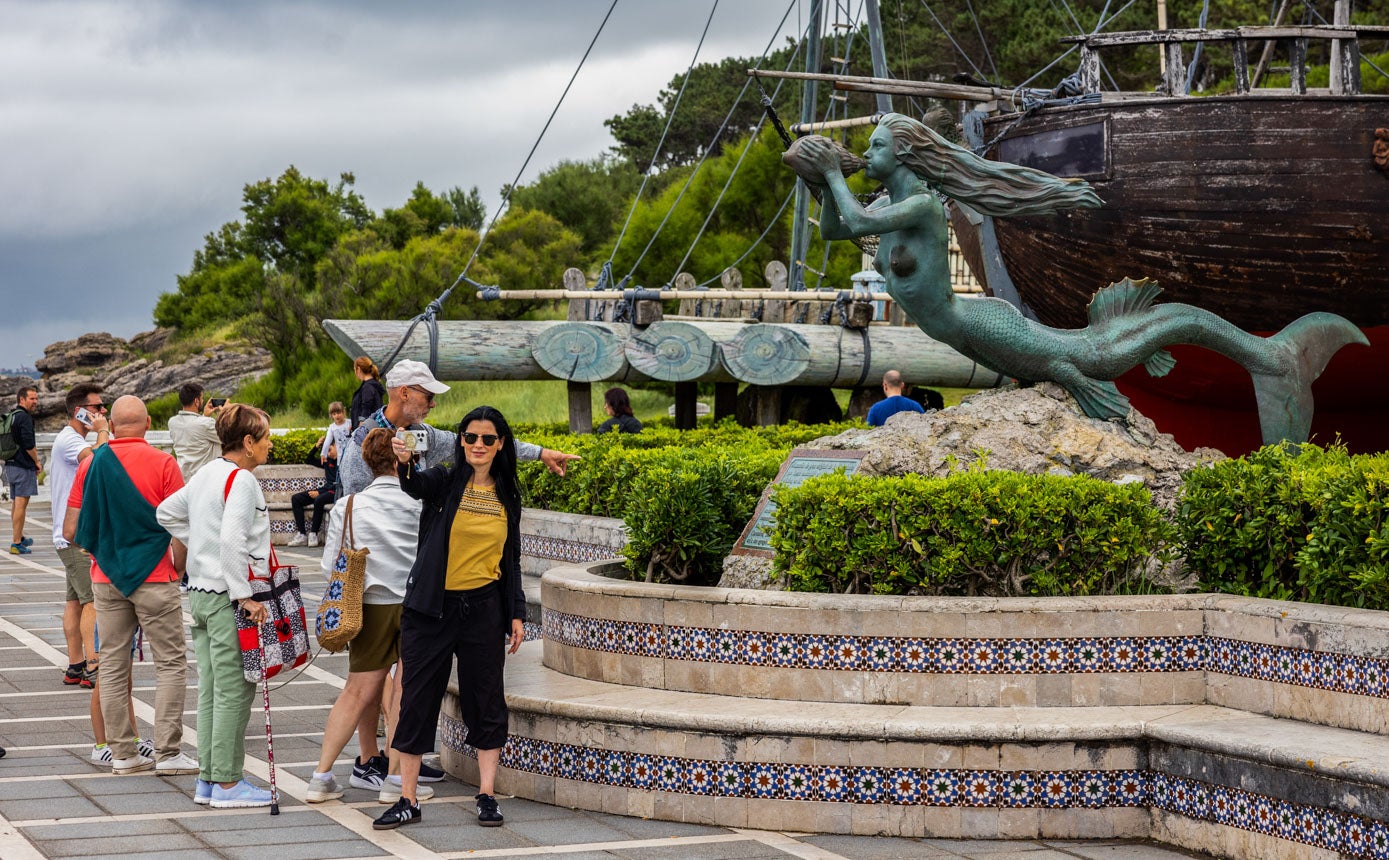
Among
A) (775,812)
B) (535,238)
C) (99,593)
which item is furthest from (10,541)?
(535,238)

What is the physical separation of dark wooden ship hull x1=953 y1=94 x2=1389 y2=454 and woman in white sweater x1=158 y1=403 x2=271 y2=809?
7.65 meters

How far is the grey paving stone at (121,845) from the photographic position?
5.36 meters

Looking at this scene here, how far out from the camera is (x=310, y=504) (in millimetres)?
16453

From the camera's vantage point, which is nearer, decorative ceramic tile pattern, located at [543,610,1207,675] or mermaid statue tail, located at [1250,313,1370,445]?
decorative ceramic tile pattern, located at [543,610,1207,675]

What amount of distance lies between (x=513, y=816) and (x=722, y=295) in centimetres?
1374

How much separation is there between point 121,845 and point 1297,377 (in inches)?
264

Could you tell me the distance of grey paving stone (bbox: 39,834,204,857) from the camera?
5.36m

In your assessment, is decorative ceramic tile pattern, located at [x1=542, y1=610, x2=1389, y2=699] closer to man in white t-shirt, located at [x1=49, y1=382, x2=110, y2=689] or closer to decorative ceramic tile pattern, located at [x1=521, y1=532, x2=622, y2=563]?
man in white t-shirt, located at [x1=49, y1=382, x2=110, y2=689]

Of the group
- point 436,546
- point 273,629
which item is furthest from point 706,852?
point 273,629

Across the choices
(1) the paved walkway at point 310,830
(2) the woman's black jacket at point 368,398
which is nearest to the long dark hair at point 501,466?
(1) the paved walkway at point 310,830

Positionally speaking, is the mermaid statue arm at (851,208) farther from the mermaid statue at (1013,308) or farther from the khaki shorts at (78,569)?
the khaki shorts at (78,569)

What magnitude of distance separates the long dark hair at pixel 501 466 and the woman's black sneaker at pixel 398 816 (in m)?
1.23

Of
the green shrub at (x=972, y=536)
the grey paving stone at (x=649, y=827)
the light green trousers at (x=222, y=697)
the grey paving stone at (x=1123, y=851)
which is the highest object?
the green shrub at (x=972, y=536)

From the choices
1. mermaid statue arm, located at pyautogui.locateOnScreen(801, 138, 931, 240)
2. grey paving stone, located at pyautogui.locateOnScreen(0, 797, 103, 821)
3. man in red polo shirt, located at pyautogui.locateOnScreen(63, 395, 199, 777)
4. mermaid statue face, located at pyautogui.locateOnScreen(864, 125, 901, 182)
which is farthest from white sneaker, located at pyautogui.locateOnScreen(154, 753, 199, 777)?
mermaid statue face, located at pyautogui.locateOnScreen(864, 125, 901, 182)
